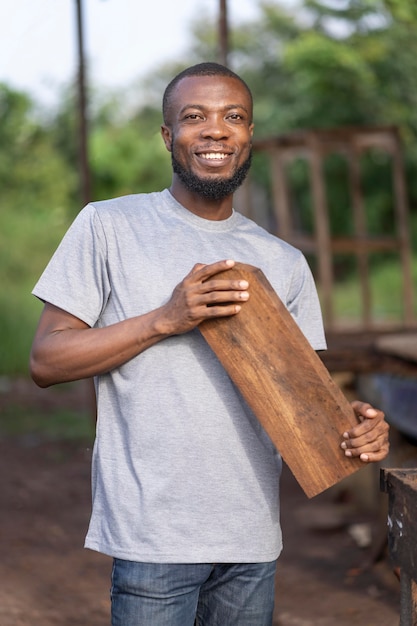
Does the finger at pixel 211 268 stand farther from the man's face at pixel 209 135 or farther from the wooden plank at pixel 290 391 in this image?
the man's face at pixel 209 135

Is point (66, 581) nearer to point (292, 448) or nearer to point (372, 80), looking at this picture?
point (292, 448)

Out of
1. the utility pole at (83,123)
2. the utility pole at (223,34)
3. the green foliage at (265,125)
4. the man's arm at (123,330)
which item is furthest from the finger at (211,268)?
the green foliage at (265,125)

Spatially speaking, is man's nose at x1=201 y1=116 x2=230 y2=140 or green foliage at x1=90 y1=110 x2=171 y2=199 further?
green foliage at x1=90 y1=110 x2=171 y2=199

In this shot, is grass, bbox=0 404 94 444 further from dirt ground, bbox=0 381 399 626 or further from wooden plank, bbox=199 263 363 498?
wooden plank, bbox=199 263 363 498

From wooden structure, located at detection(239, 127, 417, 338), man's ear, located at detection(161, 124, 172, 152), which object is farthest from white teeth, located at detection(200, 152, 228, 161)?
wooden structure, located at detection(239, 127, 417, 338)

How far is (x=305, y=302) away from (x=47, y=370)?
0.70 meters

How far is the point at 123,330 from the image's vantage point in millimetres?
2291

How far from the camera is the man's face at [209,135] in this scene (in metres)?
2.49

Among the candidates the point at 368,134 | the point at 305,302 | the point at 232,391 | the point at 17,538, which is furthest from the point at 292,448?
the point at 368,134

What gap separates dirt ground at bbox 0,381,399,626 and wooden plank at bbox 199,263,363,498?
2.42 meters

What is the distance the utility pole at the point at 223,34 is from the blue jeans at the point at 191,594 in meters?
4.53

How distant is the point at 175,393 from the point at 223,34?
178 inches

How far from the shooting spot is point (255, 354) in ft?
7.63

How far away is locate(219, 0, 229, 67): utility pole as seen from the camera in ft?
20.8
